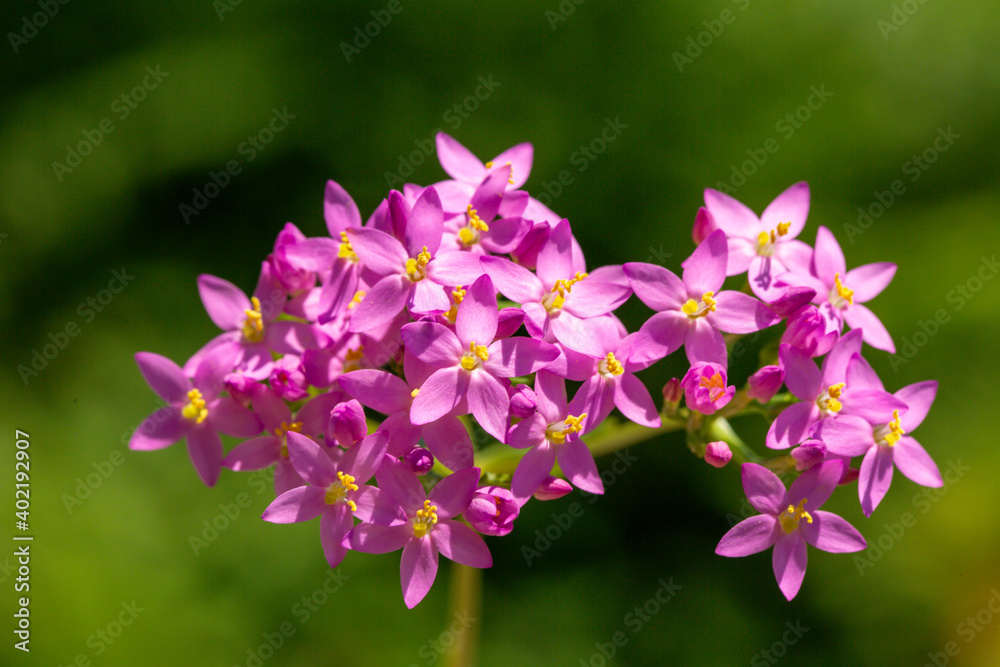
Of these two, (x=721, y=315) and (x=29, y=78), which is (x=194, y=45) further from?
(x=721, y=315)

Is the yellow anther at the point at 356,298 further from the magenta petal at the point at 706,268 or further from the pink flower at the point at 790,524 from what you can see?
the pink flower at the point at 790,524

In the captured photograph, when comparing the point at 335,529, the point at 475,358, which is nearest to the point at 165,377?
the point at 335,529

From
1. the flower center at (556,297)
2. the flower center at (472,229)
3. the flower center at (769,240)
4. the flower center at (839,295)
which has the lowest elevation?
the flower center at (556,297)

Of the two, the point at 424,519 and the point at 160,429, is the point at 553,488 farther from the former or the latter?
the point at 160,429

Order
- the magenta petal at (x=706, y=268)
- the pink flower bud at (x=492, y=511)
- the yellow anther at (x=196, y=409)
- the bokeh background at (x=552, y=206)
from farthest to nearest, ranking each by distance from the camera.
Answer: the bokeh background at (x=552, y=206) < the yellow anther at (x=196, y=409) < the magenta petal at (x=706, y=268) < the pink flower bud at (x=492, y=511)

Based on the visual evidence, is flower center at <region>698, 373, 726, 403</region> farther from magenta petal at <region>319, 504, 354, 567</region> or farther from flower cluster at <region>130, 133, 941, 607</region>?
magenta petal at <region>319, 504, 354, 567</region>

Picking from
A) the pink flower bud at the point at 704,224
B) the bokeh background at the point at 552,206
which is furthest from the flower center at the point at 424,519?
the bokeh background at the point at 552,206
